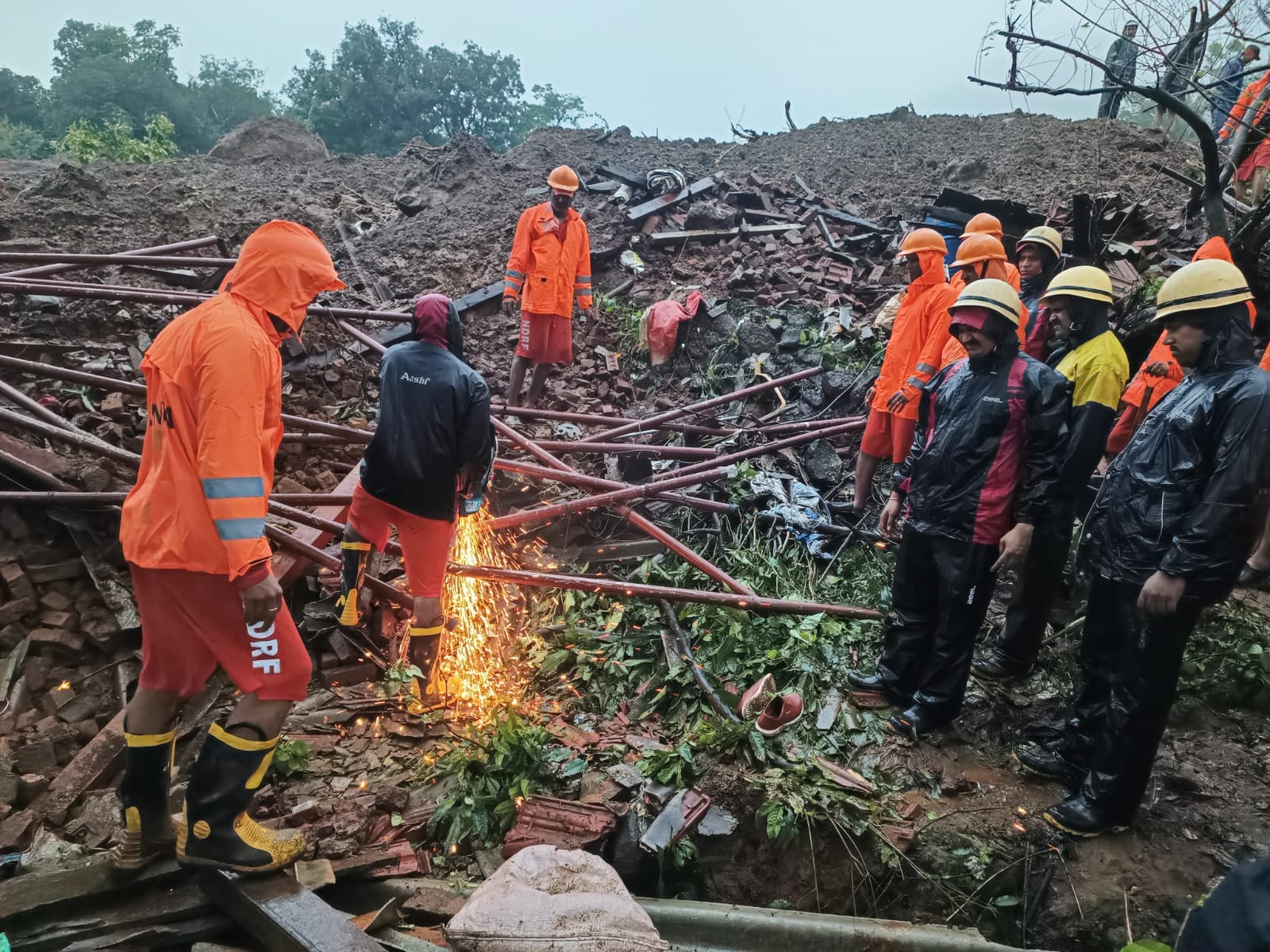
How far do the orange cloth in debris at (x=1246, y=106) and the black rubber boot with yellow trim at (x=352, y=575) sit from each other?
20.4 feet

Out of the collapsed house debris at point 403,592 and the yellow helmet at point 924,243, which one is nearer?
the collapsed house debris at point 403,592

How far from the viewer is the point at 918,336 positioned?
5309mm

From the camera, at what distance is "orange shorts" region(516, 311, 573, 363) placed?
26.1ft

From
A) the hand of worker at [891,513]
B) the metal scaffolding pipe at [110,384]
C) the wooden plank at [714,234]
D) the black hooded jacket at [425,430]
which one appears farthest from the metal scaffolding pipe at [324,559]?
the wooden plank at [714,234]

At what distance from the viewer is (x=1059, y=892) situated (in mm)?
3344

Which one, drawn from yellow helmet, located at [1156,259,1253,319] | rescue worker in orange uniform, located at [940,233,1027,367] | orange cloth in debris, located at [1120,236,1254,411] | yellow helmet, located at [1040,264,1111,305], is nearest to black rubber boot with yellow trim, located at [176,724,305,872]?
yellow helmet, located at [1156,259,1253,319]

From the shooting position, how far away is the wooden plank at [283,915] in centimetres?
255

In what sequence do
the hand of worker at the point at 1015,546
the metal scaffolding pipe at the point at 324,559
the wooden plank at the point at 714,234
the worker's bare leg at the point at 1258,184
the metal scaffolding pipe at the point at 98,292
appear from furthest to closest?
the wooden plank at the point at 714,234 → the worker's bare leg at the point at 1258,184 → the metal scaffolding pipe at the point at 98,292 → the metal scaffolding pipe at the point at 324,559 → the hand of worker at the point at 1015,546

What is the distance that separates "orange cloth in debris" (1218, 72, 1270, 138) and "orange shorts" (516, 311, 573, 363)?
5912 millimetres

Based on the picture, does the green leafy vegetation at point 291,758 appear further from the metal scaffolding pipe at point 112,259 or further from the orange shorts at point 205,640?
the metal scaffolding pipe at point 112,259

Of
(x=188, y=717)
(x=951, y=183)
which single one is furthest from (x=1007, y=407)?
(x=951, y=183)

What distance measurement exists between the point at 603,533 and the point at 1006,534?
319 cm

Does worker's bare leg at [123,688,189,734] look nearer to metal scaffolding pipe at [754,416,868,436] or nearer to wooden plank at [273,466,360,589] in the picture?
wooden plank at [273,466,360,589]

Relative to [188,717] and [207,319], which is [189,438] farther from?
[188,717]
